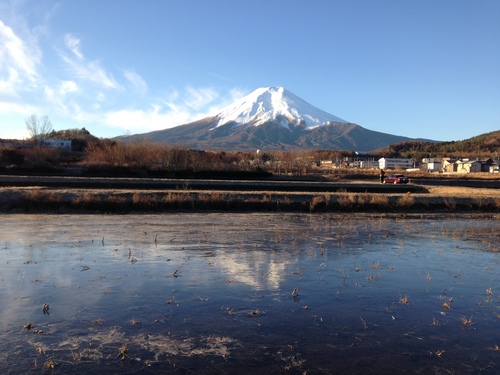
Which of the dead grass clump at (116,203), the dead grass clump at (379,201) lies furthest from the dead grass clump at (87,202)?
the dead grass clump at (379,201)

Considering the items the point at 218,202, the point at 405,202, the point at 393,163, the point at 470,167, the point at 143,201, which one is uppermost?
the point at 393,163

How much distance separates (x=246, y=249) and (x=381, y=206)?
677 inches

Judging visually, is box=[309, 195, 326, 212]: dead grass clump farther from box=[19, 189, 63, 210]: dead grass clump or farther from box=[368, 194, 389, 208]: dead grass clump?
box=[19, 189, 63, 210]: dead grass clump

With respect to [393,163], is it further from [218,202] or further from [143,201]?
[143,201]

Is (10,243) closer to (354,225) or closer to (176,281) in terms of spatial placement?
(176,281)

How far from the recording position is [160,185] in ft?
115

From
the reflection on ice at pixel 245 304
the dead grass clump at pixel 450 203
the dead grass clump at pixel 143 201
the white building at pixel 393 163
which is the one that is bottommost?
the dead grass clump at pixel 450 203

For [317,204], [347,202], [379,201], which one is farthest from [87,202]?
[379,201]

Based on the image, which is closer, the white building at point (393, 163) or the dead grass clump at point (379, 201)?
the dead grass clump at point (379, 201)

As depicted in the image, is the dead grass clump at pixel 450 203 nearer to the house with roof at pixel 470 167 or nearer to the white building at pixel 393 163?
the house with roof at pixel 470 167

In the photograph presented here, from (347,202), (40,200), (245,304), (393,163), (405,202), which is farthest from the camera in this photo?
(393,163)

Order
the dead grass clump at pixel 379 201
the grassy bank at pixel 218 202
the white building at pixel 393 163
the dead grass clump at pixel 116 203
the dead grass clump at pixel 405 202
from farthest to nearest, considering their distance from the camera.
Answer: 1. the white building at pixel 393 163
2. the dead grass clump at pixel 405 202
3. the dead grass clump at pixel 379 201
4. the dead grass clump at pixel 116 203
5. the grassy bank at pixel 218 202

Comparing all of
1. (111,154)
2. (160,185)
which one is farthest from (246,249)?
(111,154)

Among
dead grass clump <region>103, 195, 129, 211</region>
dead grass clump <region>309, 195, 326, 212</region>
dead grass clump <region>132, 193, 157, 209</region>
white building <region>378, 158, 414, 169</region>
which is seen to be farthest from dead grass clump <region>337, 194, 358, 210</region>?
white building <region>378, 158, 414, 169</region>
